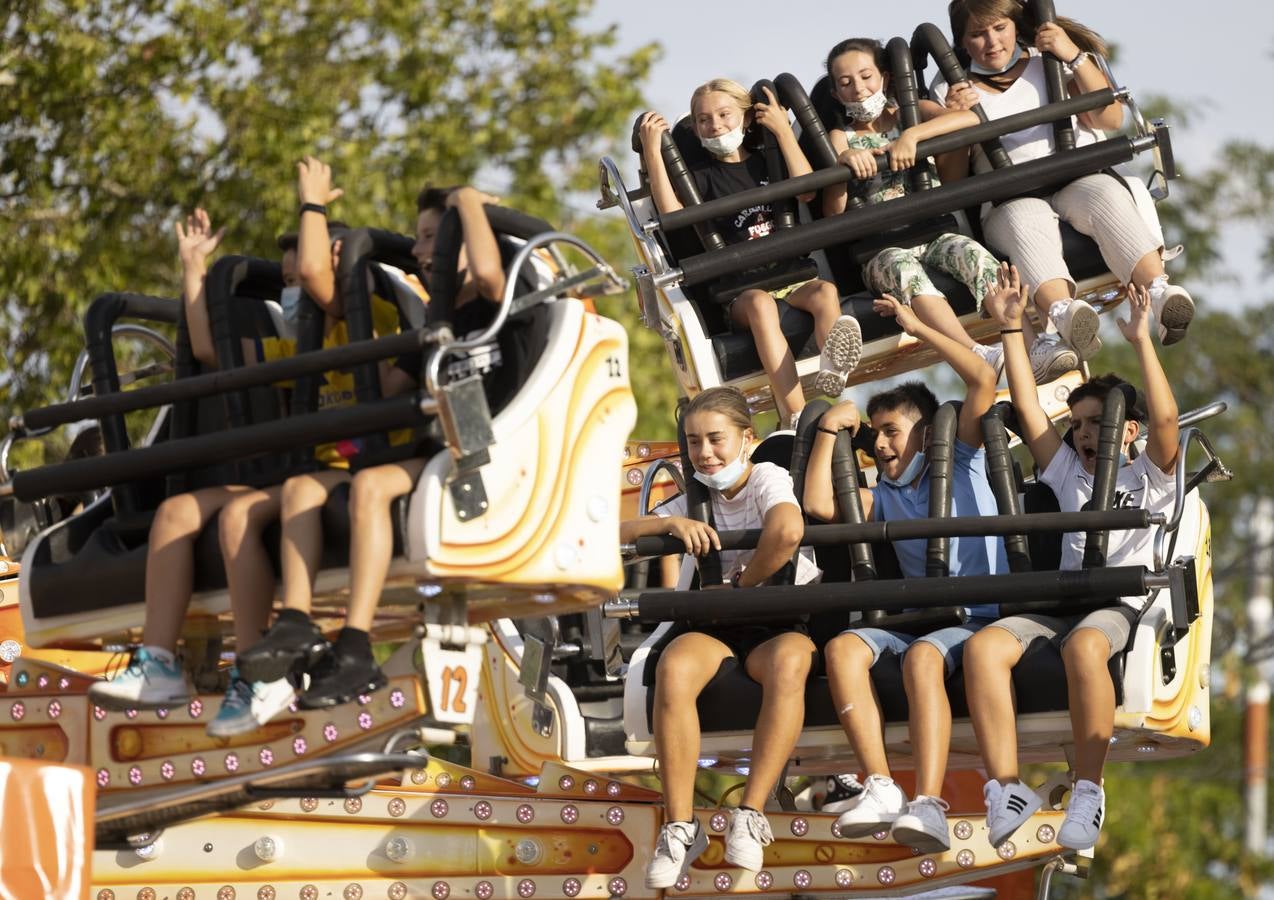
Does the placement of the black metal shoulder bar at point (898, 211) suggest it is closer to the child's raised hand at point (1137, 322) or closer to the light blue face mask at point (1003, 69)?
the light blue face mask at point (1003, 69)

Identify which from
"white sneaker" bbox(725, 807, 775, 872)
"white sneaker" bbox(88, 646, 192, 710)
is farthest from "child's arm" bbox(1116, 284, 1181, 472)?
"white sneaker" bbox(88, 646, 192, 710)

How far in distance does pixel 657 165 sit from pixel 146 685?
274 centimetres

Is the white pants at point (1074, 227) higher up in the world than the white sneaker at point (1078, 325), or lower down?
higher up

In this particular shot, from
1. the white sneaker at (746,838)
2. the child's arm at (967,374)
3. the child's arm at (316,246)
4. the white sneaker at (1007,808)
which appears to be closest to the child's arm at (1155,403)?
the child's arm at (967,374)

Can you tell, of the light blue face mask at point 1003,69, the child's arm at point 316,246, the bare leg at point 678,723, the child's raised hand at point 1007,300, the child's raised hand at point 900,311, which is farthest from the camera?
the light blue face mask at point 1003,69

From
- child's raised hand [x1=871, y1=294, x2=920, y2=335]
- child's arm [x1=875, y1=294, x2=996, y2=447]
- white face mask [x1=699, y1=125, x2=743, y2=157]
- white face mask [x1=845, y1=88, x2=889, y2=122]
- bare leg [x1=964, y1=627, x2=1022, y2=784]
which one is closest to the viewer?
bare leg [x1=964, y1=627, x2=1022, y2=784]

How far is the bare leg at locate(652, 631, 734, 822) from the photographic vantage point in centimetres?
526

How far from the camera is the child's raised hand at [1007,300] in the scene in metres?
5.83

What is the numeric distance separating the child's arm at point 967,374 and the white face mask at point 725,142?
35.0 inches

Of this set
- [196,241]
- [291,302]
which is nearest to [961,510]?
[291,302]

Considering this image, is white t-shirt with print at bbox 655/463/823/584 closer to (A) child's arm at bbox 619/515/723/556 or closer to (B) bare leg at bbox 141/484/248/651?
(A) child's arm at bbox 619/515/723/556

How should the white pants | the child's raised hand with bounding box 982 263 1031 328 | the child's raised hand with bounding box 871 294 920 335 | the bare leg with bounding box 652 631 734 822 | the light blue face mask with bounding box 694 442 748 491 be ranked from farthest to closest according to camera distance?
1. the white pants
2. the child's raised hand with bounding box 871 294 920 335
3. the child's raised hand with bounding box 982 263 1031 328
4. the light blue face mask with bounding box 694 442 748 491
5. the bare leg with bounding box 652 631 734 822

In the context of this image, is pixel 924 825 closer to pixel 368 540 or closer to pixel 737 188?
pixel 368 540

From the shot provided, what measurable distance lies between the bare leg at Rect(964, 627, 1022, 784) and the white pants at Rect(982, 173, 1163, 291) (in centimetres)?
172
